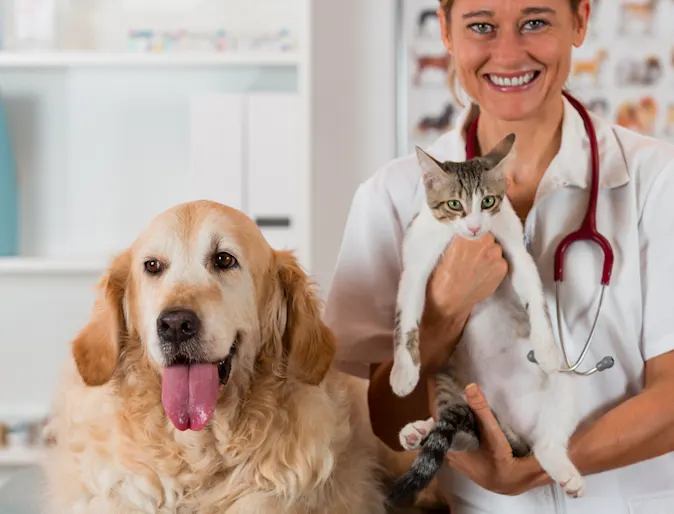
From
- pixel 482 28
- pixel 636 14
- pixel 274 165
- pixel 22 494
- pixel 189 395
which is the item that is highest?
Result: pixel 636 14

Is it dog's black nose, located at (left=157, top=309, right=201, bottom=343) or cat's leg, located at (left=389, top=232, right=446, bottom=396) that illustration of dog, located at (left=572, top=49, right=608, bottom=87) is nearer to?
cat's leg, located at (left=389, top=232, right=446, bottom=396)

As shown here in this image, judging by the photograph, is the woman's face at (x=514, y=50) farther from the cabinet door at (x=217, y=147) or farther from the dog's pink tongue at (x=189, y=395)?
the cabinet door at (x=217, y=147)

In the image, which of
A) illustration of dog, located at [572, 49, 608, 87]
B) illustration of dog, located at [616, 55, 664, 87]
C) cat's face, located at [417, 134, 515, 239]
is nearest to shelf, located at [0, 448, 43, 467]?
cat's face, located at [417, 134, 515, 239]

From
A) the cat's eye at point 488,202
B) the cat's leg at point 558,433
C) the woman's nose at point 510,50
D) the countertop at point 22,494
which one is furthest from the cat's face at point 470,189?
the countertop at point 22,494

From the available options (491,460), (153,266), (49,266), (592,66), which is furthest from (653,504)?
(49,266)

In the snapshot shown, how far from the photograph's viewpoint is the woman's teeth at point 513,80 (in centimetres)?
104

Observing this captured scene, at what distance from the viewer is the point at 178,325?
0.91 m

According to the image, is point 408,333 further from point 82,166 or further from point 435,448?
point 82,166

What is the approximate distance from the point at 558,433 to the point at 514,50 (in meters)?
Answer: 0.50

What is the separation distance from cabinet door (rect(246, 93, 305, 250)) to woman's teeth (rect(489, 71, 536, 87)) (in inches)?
48.3

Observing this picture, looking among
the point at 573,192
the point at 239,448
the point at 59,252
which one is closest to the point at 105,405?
the point at 239,448

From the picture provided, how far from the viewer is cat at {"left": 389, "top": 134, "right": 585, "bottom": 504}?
96 cm

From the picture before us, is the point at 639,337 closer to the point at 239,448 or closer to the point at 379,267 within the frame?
the point at 379,267

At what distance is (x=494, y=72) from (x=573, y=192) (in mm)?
200
